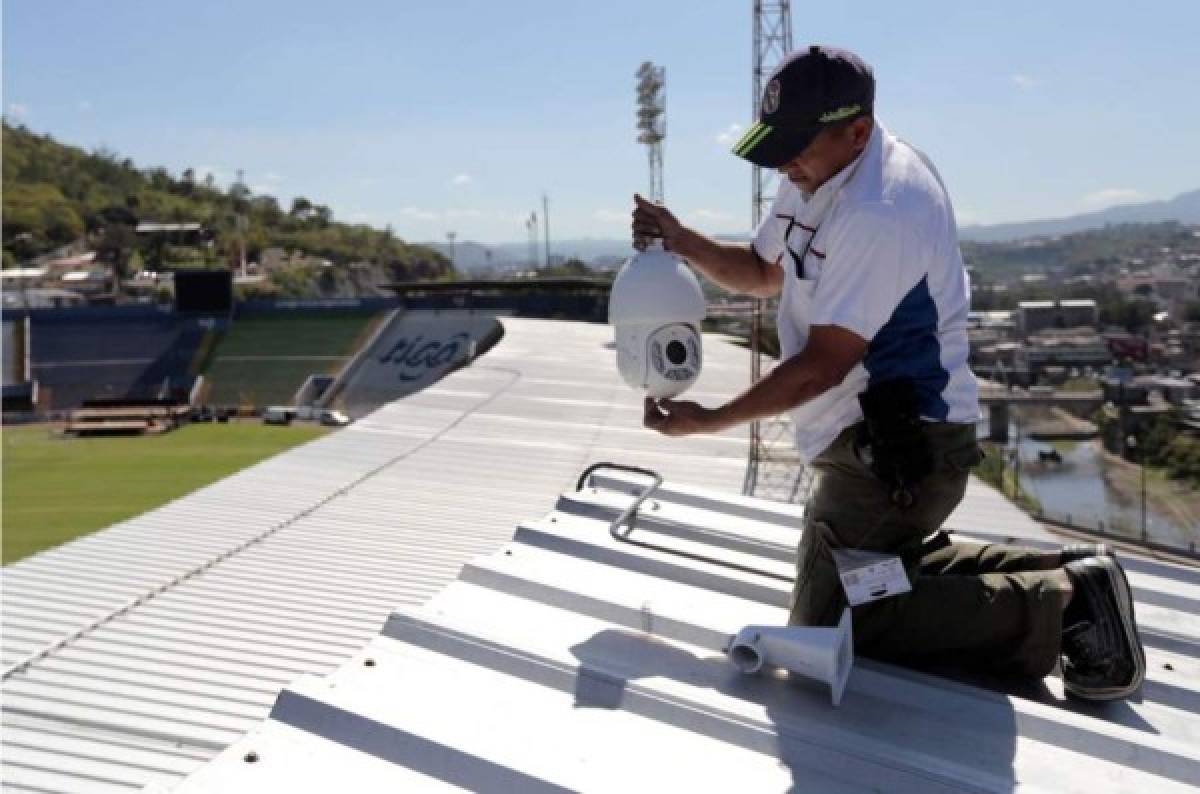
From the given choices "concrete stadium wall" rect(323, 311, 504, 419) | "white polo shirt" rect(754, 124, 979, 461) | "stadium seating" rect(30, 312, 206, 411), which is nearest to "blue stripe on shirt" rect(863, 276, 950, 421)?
"white polo shirt" rect(754, 124, 979, 461)

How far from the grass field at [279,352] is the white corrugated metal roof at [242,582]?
77.0 ft

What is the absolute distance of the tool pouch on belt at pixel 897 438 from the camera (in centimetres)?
218

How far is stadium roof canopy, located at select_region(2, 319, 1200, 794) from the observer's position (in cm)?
186

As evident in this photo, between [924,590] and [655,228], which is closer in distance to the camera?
[924,590]

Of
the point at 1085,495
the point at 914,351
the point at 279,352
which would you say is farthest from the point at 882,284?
the point at 279,352

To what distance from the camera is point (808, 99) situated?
215cm

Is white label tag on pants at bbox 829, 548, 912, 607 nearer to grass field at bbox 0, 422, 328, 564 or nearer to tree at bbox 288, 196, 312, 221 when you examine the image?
grass field at bbox 0, 422, 328, 564

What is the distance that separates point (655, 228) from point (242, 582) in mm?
5576

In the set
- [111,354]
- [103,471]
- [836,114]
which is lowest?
[103,471]

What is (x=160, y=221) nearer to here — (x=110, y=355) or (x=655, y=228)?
(x=110, y=355)

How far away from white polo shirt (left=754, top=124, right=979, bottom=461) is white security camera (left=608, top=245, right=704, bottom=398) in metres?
0.46

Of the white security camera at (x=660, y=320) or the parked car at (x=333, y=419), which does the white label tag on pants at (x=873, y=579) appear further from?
the parked car at (x=333, y=419)

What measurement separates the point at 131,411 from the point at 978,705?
31937 mm

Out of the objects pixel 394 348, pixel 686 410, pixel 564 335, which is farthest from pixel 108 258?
pixel 686 410
